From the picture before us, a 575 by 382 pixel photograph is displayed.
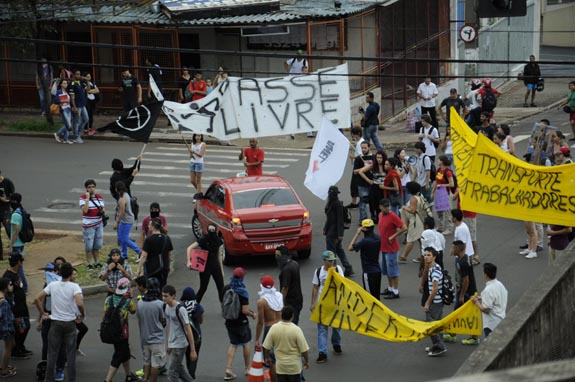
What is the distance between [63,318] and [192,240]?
694cm

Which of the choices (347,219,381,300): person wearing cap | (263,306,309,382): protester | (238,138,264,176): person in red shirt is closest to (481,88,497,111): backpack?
(238,138,264,176): person in red shirt

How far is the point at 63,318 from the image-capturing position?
12938 mm

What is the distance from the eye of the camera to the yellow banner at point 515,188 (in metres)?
13.0

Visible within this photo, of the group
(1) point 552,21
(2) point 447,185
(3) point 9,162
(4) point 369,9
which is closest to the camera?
(2) point 447,185

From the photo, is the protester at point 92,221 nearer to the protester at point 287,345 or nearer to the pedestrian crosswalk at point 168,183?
the pedestrian crosswalk at point 168,183

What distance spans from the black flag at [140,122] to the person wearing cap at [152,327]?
5778 mm

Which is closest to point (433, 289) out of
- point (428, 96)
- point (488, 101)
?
point (488, 101)

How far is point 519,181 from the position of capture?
1325 cm

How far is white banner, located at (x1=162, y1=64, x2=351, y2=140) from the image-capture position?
58.9ft

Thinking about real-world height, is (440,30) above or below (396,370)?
above

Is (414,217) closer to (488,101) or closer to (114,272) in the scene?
(114,272)

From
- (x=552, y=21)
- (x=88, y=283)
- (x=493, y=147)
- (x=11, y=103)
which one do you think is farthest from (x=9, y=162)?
(x=552, y=21)

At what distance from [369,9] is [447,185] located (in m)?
13.9

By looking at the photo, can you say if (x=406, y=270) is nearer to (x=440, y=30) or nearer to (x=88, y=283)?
(x=88, y=283)
